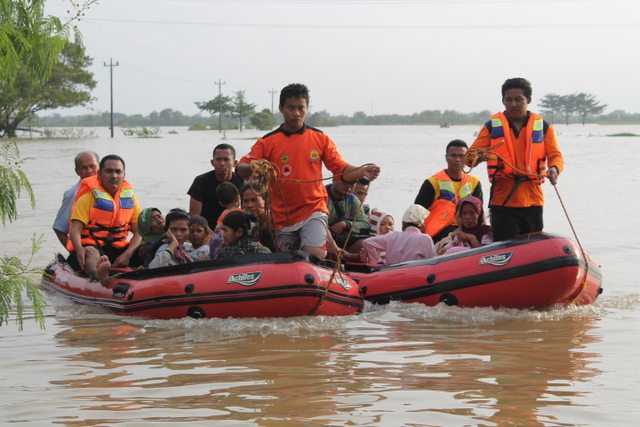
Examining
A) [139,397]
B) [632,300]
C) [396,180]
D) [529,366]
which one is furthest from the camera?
[396,180]

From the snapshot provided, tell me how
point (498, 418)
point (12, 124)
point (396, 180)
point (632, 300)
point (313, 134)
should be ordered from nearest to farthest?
point (498, 418) < point (313, 134) < point (632, 300) < point (396, 180) < point (12, 124)

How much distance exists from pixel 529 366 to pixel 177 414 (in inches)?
86.7

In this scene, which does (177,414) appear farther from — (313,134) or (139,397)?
(313,134)

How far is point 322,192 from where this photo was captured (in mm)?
7430

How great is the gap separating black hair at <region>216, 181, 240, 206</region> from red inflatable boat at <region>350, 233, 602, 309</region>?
1.35 metres

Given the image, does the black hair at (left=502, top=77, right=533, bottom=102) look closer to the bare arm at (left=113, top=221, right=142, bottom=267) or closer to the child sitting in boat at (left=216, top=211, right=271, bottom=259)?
the child sitting in boat at (left=216, top=211, right=271, bottom=259)

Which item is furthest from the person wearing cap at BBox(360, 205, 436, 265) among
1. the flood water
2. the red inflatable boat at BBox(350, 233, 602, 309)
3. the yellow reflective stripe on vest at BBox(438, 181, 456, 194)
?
the flood water

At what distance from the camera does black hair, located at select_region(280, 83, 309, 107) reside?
283 inches

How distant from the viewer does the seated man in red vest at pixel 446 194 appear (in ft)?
30.0

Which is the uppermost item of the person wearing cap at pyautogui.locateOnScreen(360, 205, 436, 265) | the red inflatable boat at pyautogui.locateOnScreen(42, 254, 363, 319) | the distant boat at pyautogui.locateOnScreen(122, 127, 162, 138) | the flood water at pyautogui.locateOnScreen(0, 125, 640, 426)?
the distant boat at pyautogui.locateOnScreen(122, 127, 162, 138)

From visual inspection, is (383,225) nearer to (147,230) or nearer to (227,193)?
(227,193)

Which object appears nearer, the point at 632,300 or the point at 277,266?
the point at 277,266

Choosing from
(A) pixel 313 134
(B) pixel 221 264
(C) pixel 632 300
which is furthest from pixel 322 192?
(C) pixel 632 300

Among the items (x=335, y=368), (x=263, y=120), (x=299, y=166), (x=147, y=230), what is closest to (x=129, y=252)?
(x=147, y=230)
